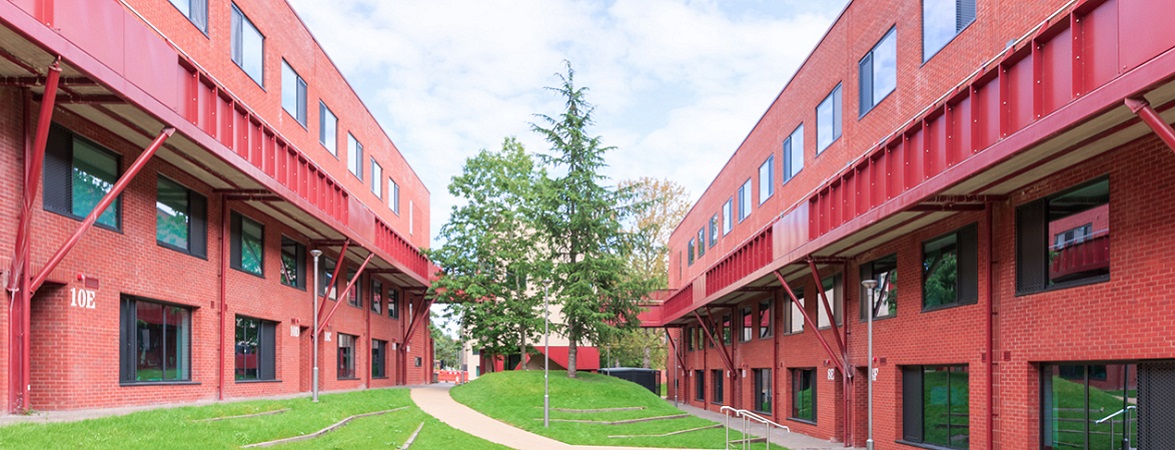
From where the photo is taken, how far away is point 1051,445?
13.9 meters

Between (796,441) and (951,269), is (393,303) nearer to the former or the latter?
(796,441)

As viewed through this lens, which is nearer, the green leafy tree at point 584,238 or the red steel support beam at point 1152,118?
the red steel support beam at point 1152,118

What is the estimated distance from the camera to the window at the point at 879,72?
64.6 feet

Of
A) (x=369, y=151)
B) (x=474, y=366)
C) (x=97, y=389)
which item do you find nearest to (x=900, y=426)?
(x=97, y=389)

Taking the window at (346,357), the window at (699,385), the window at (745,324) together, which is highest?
the window at (745,324)

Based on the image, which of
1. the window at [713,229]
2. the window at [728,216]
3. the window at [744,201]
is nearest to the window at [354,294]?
the window at [744,201]

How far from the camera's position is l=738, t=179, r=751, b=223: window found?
33.9 metres

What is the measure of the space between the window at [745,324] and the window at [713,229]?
223 inches

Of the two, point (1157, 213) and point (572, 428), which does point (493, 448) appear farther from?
point (1157, 213)

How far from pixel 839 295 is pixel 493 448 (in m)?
10.4

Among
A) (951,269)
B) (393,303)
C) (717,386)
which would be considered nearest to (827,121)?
(951,269)

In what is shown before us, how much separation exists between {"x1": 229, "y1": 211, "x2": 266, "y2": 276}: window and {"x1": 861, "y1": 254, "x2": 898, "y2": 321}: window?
14421 mm

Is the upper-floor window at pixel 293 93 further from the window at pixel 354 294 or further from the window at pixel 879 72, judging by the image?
Answer: the window at pixel 879 72

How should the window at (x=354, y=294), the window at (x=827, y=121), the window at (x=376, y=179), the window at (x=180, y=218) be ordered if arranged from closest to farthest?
the window at (x=180, y=218) < the window at (x=827, y=121) < the window at (x=354, y=294) < the window at (x=376, y=179)
